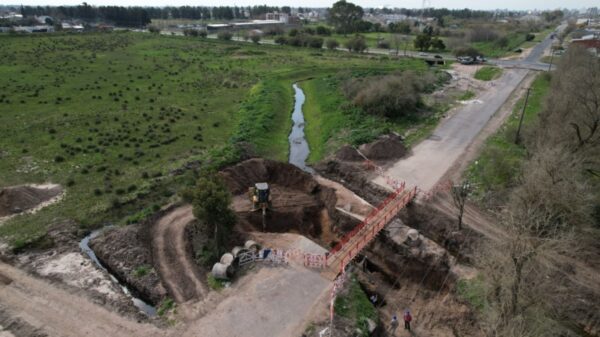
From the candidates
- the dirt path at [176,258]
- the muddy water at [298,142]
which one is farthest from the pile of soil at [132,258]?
the muddy water at [298,142]

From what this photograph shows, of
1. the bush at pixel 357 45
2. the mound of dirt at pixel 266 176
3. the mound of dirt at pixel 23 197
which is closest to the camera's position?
the mound of dirt at pixel 23 197

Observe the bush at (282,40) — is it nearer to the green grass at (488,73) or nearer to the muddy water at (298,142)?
the green grass at (488,73)

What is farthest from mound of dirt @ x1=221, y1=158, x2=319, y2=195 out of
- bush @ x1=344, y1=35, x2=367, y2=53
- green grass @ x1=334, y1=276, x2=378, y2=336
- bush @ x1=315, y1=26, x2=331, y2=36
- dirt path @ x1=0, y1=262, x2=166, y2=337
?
bush @ x1=315, y1=26, x2=331, y2=36

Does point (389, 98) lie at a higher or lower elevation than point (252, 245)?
higher

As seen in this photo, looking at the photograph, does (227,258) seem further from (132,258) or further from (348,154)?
(348,154)

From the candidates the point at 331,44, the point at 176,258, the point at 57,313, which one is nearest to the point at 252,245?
the point at 176,258

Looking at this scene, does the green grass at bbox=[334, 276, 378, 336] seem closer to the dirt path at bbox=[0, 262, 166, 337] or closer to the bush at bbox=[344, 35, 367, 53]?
the dirt path at bbox=[0, 262, 166, 337]

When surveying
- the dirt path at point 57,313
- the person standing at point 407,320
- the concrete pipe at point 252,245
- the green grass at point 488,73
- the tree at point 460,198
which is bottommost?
the person standing at point 407,320
